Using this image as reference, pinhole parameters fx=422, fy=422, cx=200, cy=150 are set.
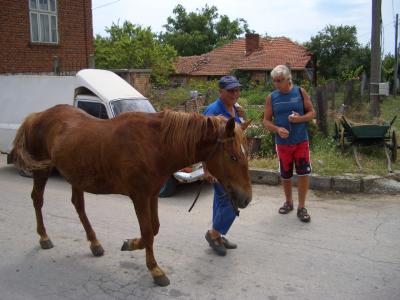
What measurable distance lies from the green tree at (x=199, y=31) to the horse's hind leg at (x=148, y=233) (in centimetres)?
5379

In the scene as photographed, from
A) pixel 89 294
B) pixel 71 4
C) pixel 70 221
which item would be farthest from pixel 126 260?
pixel 71 4

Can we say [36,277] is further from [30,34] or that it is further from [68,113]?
[30,34]

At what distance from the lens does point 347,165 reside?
23.5ft

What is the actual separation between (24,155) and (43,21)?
12537 millimetres

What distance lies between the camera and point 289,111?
5.26m

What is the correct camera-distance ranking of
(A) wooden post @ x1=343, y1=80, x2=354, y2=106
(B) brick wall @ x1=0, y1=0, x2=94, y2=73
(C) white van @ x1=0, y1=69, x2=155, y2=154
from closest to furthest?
Result: (C) white van @ x1=0, y1=69, x2=155, y2=154 < (A) wooden post @ x1=343, y1=80, x2=354, y2=106 < (B) brick wall @ x1=0, y1=0, x2=94, y2=73

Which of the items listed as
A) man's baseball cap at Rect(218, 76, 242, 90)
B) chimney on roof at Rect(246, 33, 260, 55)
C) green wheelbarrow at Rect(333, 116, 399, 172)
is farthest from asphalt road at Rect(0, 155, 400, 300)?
chimney on roof at Rect(246, 33, 260, 55)

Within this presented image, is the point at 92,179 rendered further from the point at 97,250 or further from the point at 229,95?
the point at 229,95

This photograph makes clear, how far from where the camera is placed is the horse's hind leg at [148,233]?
374cm

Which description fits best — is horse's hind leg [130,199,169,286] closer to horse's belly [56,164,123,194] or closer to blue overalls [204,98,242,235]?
horse's belly [56,164,123,194]

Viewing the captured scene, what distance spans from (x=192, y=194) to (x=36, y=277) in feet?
10.9

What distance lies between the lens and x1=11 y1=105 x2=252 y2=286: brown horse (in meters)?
3.47

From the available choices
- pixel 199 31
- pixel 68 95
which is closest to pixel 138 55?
pixel 68 95

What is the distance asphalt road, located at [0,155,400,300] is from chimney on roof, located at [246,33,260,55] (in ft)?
112
